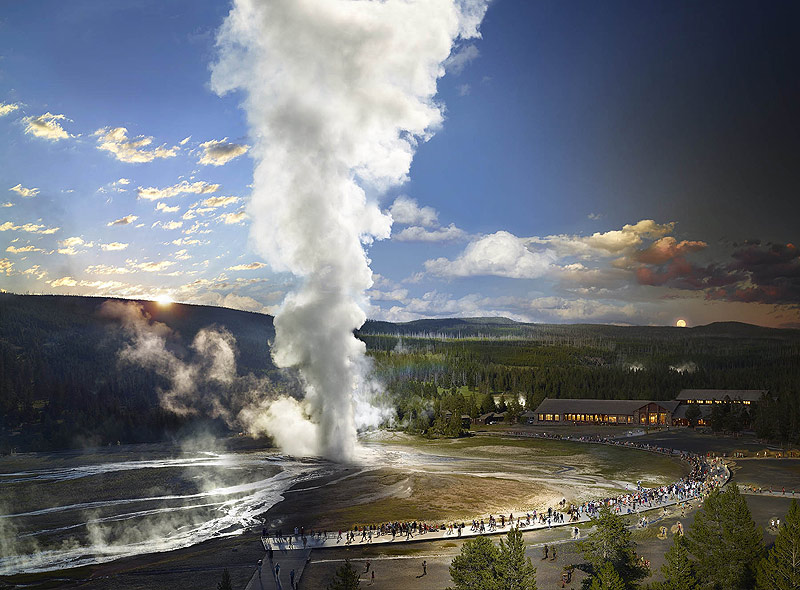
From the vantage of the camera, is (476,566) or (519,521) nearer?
(476,566)

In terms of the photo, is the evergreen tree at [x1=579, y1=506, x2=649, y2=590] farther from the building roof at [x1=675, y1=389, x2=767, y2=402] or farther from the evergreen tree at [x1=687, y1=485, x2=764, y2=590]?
the building roof at [x1=675, y1=389, x2=767, y2=402]

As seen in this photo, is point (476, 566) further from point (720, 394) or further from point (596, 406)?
point (720, 394)

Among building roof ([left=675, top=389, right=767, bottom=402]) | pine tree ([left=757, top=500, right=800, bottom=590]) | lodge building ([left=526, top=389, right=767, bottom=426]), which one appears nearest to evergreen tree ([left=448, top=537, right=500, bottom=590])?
pine tree ([left=757, top=500, right=800, bottom=590])

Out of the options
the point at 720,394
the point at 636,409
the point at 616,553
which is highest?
the point at 720,394

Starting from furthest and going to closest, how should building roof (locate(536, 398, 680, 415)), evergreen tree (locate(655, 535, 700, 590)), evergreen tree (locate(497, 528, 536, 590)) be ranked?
building roof (locate(536, 398, 680, 415))
evergreen tree (locate(655, 535, 700, 590))
evergreen tree (locate(497, 528, 536, 590))

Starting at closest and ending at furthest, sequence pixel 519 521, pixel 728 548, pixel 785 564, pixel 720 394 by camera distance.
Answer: pixel 785 564 → pixel 728 548 → pixel 519 521 → pixel 720 394

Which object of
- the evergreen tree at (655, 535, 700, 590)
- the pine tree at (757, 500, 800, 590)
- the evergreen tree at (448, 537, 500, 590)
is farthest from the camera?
the evergreen tree at (655, 535, 700, 590)

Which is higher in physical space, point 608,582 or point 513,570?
point 513,570

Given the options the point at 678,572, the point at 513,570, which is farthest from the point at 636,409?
the point at 513,570
